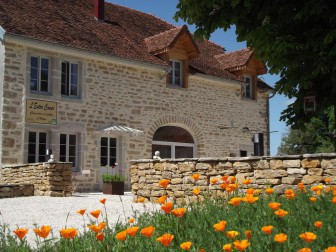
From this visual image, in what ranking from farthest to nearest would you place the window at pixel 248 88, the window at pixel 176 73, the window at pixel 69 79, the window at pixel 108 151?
the window at pixel 248 88, the window at pixel 176 73, the window at pixel 108 151, the window at pixel 69 79

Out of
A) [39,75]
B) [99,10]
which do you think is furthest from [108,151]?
[99,10]

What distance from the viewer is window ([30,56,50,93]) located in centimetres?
1448

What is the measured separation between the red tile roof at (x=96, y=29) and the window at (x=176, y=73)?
27.8 inches

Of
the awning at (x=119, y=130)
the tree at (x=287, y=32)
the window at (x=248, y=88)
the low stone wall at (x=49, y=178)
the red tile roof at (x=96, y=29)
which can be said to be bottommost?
the low stone wall at (x=49, y=178)

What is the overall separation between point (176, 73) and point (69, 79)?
4794 mm

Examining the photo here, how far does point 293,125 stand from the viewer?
854 cm

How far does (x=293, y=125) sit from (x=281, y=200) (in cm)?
354

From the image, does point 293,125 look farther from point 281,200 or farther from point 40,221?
point 40,221

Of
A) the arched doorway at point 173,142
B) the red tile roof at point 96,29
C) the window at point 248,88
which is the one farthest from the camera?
the window at point 248,88

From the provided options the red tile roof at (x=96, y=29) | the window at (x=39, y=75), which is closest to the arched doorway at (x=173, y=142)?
the red tile roof at (x=96, y=29)

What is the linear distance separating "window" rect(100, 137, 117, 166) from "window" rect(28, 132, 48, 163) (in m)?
2.05

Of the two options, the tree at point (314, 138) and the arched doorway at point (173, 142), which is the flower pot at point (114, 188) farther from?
the tree at point (314, 138)

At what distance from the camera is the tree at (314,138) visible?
27.3m

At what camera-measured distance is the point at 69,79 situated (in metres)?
15.2
